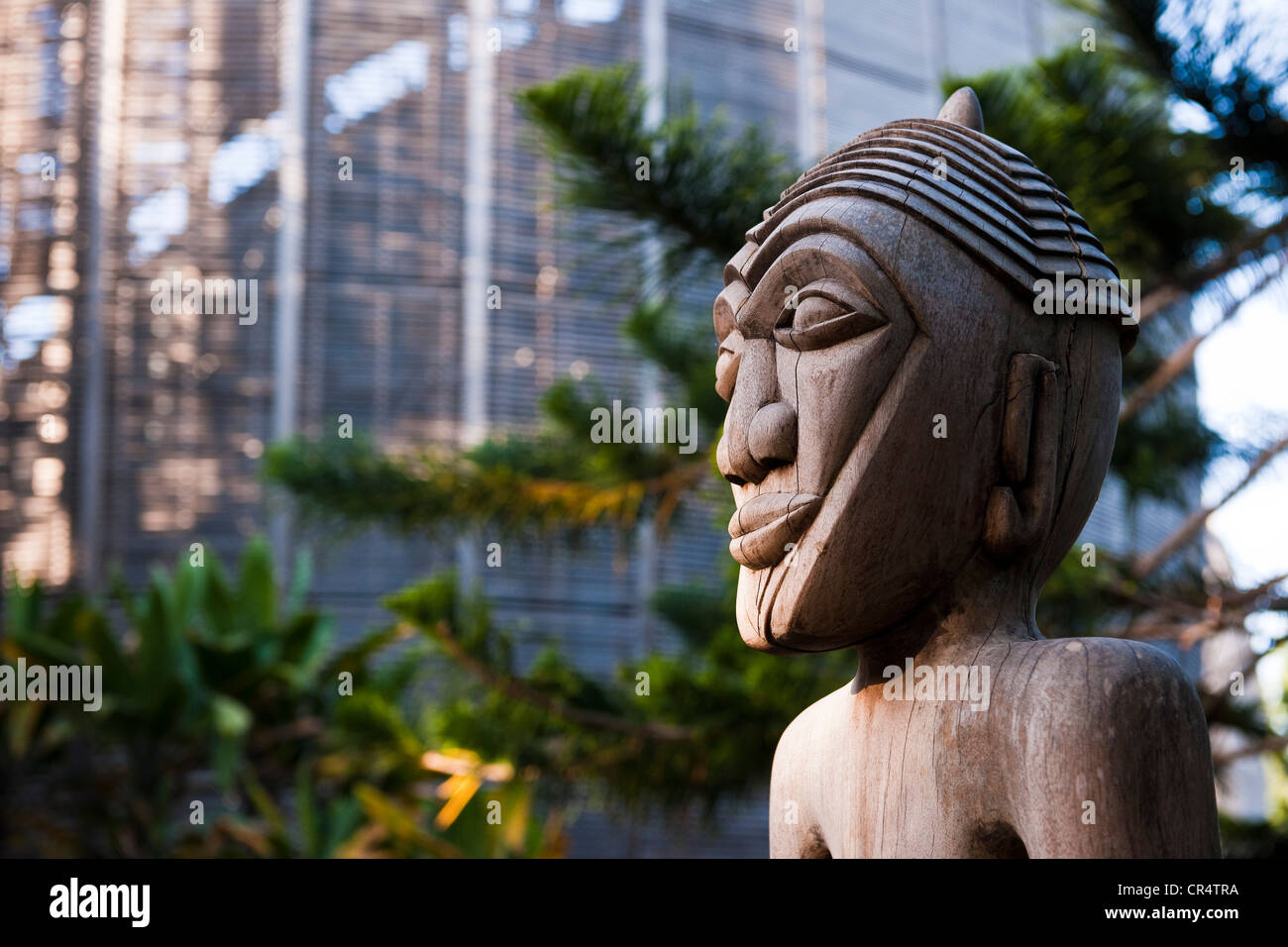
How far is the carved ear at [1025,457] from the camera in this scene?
128 centimetres

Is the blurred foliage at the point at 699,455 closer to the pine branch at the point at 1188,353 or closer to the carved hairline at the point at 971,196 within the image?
the pine branch at the point at 1188,353

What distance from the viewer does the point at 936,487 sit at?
1.26 meters

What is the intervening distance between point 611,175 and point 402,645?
14.1 feet

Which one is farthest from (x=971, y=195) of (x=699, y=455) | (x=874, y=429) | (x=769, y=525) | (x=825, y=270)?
(x=699, y=455)

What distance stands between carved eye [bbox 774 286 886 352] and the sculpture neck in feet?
0.86

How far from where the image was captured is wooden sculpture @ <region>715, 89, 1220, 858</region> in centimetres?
120

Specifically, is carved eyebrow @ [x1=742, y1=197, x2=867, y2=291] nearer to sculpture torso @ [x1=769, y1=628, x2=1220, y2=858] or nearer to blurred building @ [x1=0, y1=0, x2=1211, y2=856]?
sculpture torso @ [x1=769, y1=628, x2=1220, y2=858]

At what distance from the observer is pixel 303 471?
13.8 ft

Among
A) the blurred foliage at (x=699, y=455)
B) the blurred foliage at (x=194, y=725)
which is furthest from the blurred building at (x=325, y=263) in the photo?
the blurred foliage at (x=699, y=455)

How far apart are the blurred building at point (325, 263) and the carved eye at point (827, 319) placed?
5180 mm

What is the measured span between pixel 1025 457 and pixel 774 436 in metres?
0.25

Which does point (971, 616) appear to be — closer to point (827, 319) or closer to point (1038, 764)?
point (1038, 764)
